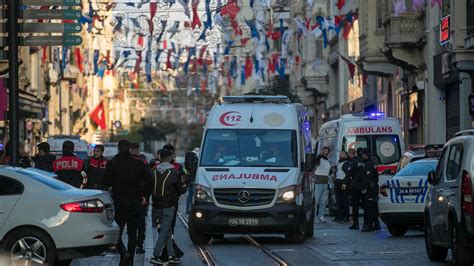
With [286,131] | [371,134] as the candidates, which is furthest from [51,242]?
[371,134]

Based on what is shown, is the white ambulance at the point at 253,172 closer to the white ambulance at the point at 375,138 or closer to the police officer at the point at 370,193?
the police officer at the point at 370,193

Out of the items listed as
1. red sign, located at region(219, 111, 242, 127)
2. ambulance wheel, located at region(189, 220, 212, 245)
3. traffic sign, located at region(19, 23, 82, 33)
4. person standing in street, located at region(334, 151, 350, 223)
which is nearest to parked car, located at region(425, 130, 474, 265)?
ambulance wheel, located at region(189, 220, 212, 245)

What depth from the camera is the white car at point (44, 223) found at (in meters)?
16.4

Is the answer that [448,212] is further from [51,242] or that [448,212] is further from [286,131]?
[286,131]

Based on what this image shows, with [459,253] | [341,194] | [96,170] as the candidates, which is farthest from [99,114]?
[459,253]

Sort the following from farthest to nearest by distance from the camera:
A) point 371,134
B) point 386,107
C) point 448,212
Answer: point 386,107
point 371,134
point 448,212

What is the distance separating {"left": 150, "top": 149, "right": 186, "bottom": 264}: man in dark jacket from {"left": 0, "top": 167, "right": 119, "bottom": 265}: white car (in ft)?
7.66

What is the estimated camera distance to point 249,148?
2494 cm

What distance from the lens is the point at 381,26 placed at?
49188mm

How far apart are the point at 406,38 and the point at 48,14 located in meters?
21.3

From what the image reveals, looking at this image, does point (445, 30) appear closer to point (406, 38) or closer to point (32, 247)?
point (406, 38)

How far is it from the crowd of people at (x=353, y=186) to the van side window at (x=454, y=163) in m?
9.93

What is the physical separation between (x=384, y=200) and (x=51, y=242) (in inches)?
426

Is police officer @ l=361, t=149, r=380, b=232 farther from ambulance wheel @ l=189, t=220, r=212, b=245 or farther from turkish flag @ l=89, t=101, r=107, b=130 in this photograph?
turkish flag @ l=89, t=101, r=107, b=130
